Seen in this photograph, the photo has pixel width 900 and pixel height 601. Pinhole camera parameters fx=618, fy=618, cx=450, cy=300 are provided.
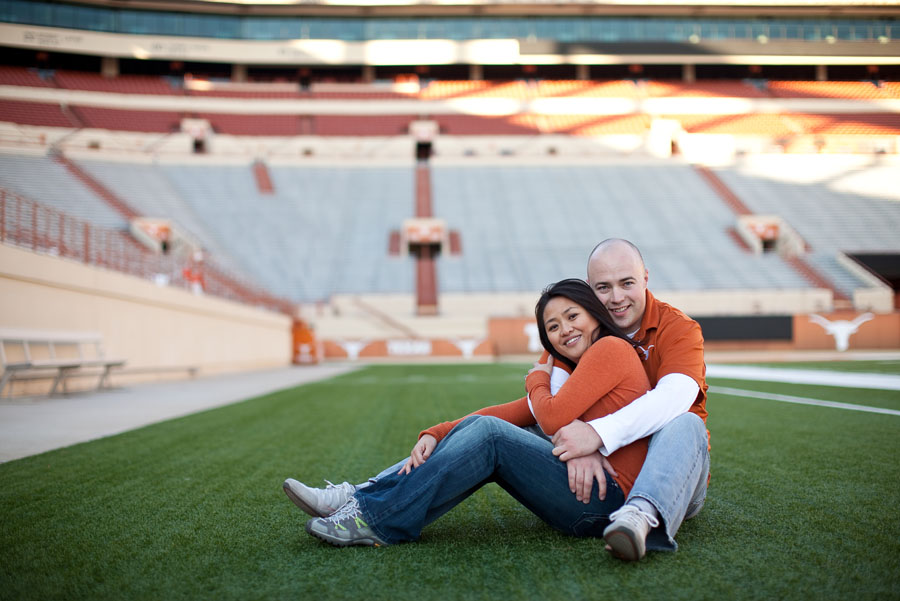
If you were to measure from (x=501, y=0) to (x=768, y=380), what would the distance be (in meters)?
38.2

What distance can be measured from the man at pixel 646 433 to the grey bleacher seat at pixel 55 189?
27894mm

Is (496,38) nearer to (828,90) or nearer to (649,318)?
(828,90)

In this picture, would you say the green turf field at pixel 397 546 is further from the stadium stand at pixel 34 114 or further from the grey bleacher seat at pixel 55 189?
the stadium stand at pixel 34 114

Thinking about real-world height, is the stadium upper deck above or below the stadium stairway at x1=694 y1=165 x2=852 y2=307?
above

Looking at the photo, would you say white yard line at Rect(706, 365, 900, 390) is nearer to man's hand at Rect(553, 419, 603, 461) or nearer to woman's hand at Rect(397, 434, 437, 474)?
man's hand at Rect(553, 419, 603, 461)

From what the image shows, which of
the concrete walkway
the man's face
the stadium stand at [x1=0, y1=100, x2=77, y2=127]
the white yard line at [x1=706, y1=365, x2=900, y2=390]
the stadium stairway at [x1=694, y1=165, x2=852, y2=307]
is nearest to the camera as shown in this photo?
the man's face

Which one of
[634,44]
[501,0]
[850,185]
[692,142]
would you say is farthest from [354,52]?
[850,185]

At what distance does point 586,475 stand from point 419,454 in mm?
610

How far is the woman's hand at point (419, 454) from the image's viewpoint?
231 cm

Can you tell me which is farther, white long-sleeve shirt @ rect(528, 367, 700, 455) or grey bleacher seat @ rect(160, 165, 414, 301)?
grey bleacher seat @ rect(160, 165, 414, 301)

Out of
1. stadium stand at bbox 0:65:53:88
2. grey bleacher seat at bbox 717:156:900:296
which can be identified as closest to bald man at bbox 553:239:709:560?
grey bleacher seat at bbox 717:156:900:296

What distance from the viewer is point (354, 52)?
142ft

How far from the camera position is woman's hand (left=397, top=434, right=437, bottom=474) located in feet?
7.57

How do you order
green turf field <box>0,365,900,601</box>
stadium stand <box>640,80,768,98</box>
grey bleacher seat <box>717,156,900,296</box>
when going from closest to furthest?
green turf field <box>0,365,900,601</box> → grey bleacher seat <box>717,156,900,296</box> → stadium stand <box>640,80,768,98</box>
